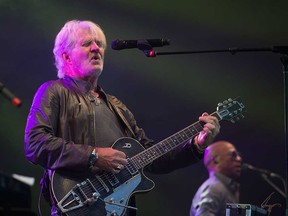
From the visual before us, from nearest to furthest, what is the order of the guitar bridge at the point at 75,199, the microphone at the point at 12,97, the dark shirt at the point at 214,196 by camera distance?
the microphone at the point at 12,97
the guitar bridge at the point at 75,199
the dark shirt at the point at 214,196

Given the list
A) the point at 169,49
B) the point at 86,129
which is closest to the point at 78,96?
the point at 86,129

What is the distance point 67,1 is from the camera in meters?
4.77

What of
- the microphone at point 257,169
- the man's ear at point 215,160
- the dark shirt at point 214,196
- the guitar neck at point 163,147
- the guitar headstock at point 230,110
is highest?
the guitar headstock at point 230,110

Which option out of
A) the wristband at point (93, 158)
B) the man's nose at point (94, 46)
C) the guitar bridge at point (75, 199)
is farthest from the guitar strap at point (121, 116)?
the guitar bridge at point (75, 199)

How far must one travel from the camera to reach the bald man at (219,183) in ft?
15.2

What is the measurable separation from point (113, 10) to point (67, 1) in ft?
1.45

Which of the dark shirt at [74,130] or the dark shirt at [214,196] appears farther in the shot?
the dark shirt at [214,196]

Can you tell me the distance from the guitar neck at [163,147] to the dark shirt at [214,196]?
3.54 feet

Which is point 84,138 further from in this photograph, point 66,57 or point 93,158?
point 66,57

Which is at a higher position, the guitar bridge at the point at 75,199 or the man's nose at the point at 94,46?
the man's nose at the point at 94,46

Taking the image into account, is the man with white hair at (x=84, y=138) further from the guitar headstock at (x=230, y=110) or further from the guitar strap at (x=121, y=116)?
the guitar headstock at (x=230, y=110)

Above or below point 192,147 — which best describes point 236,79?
above

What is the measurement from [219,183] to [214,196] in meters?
0.14

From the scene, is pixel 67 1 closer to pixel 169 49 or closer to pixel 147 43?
pixel 169 49
